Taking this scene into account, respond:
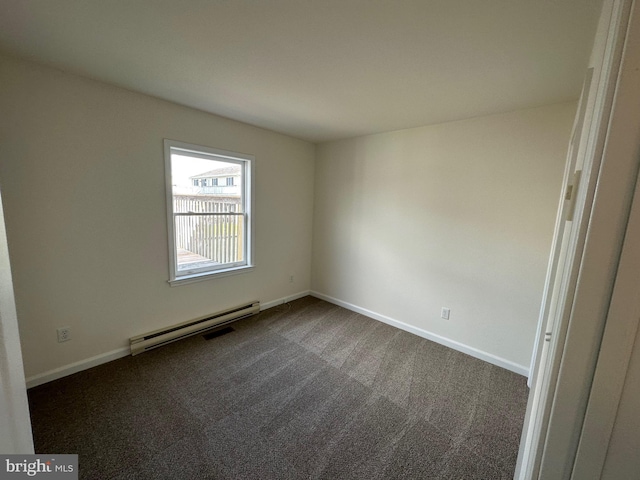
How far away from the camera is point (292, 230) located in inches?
148

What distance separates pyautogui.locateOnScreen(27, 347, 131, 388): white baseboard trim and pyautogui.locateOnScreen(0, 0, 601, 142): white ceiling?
230 cm

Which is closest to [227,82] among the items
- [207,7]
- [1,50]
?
[207,7]

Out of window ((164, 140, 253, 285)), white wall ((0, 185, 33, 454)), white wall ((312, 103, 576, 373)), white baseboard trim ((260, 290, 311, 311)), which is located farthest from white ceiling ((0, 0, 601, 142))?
white baseboard trim ((260, 290, 311, 311))

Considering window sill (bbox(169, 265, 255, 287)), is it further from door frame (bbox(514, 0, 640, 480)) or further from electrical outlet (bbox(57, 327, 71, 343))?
door frame (bbox(514, 0, 640, 480))

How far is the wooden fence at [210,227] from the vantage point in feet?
8.98

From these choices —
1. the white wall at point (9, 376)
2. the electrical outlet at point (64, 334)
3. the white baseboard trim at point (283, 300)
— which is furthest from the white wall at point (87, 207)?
the white wall at point (9, 376)

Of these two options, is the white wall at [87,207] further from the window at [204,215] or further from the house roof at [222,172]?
the house roof at [222,172]

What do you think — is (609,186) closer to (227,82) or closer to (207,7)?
(207,7)

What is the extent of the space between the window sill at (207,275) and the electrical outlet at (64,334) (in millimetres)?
804

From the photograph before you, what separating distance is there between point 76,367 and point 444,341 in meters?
3.46

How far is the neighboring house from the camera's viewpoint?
2.83 m

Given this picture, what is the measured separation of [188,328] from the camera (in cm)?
275

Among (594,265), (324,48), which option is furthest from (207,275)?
(594,265)

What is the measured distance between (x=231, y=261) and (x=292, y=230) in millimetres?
963
